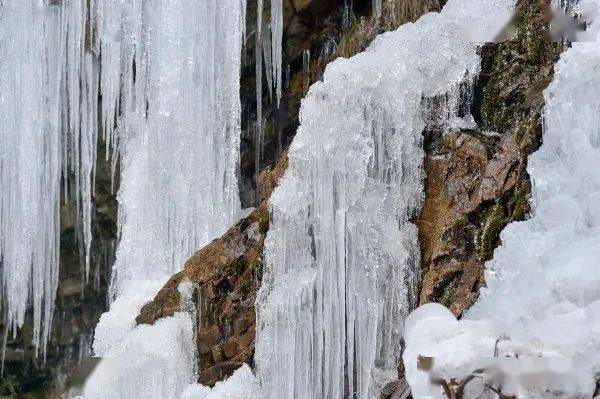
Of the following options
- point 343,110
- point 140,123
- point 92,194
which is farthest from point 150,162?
point 343,110

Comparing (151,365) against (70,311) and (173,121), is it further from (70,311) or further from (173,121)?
(70,311)

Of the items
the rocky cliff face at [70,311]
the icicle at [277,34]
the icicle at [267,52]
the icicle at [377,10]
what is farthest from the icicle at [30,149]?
the icicle at [377,10]

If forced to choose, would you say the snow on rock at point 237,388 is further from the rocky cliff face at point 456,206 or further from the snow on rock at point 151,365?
the snow on rock at point 151,365

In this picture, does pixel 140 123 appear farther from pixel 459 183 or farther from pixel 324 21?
pixel 459 183

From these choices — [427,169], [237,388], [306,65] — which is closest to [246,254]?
[237,388]

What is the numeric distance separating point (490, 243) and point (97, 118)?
4887 mm

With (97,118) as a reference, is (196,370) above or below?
below

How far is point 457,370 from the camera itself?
2.55m

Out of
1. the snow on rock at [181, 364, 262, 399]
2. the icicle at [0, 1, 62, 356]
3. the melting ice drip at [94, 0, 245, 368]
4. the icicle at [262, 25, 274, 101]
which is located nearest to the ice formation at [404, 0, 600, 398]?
the snow on rock at [181, 364, 262, 399]

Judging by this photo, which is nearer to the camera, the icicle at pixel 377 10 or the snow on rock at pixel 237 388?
the snow on rock at pixel 237 388

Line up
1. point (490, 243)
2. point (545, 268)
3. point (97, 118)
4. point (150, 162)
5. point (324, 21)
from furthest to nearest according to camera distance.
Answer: point (97, 118) < point (150, 162) < point (324, 21) < point (490, 243) < point (545, 268)

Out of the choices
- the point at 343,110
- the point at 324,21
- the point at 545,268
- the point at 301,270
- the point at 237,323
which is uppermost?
the point at 324,21

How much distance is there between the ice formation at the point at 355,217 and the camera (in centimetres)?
409

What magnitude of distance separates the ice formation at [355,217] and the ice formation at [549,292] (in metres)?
0.92
